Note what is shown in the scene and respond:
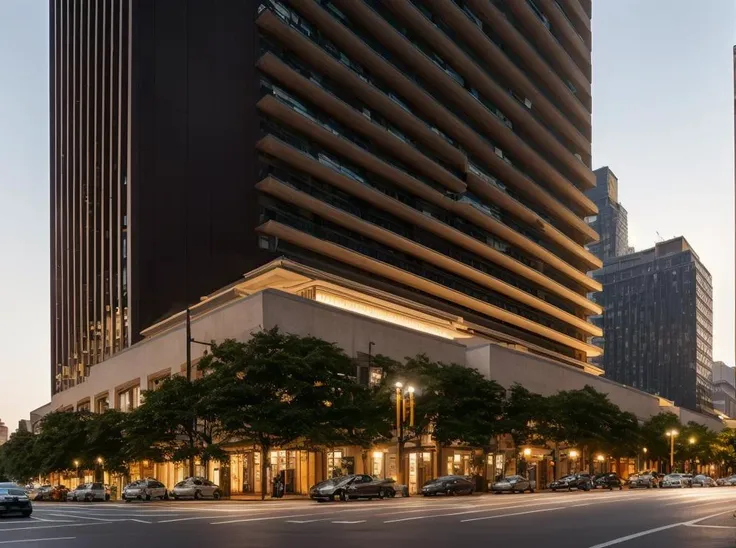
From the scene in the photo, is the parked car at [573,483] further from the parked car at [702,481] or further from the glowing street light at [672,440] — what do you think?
the glowing street light at [672,440]

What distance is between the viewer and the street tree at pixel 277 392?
49781 mm

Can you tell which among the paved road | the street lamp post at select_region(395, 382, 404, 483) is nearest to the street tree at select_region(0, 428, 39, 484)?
the street lamp post at select_region(395, 382, 404, 483)

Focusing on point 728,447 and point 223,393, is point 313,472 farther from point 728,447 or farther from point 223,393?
point 728,447

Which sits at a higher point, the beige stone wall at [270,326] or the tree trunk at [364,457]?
the beige stone wall at [270,326]

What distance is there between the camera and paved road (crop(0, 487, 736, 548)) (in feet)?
69.4

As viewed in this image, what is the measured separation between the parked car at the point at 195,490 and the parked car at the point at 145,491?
206 centimetres

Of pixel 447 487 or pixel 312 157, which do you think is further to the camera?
pixel 312 157

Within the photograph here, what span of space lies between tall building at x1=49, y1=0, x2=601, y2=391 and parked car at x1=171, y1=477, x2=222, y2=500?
27.8 m

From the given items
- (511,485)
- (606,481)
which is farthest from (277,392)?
(606,481)

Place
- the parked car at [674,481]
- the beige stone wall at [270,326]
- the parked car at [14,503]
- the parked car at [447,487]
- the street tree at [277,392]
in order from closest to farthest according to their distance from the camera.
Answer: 1. the parked car at [14,503]
2. the street tree at [277,392]
3. the parked car at [447,487]
4. the beige stone wall at [270,326]
5. the parked car at [674,481]

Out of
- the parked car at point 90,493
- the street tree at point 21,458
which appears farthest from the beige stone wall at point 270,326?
the parked car at point 90,493

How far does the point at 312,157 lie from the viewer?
8000cm

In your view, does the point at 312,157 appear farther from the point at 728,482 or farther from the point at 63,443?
the point at 728,482

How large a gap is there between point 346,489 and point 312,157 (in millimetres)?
41927
